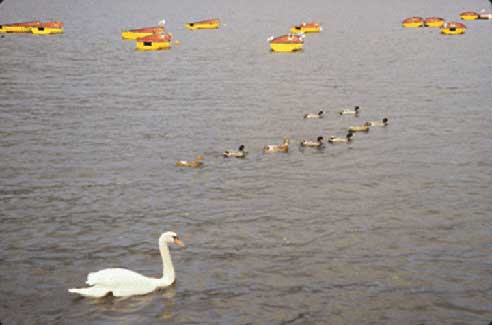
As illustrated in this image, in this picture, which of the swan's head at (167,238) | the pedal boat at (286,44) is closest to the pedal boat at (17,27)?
the pedal boat at (286,44)

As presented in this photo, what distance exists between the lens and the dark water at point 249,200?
20.7 meters

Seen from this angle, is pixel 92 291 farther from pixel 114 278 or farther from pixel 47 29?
pixel 47 29

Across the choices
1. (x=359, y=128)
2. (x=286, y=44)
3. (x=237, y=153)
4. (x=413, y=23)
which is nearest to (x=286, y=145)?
(x=237, y=153)

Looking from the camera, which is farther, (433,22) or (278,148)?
(433,22)

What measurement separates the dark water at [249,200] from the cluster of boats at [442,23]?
174 feet

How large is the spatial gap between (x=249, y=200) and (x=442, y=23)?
115 m

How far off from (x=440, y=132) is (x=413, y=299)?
2446 cm

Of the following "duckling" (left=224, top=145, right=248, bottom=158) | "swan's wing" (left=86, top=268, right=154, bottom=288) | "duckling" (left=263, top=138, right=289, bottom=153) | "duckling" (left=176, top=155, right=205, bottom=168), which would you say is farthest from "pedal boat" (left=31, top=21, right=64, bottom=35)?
"swan's wing" (left=86, top=268, right=154, bottom=288)

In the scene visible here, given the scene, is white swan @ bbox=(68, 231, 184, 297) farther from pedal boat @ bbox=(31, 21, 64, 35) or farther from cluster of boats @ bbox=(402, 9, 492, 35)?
cluster of boats @ bbox=(402, 9, 492, 35)

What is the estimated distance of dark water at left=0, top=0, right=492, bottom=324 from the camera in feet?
68.0

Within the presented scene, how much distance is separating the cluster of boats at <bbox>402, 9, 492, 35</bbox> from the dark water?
5314 cm

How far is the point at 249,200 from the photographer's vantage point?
30.1 meters

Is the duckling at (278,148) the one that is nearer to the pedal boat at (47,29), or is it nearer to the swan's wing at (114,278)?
the swan's wing at (114,278)

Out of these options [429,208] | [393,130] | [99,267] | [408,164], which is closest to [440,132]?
[393,130]
